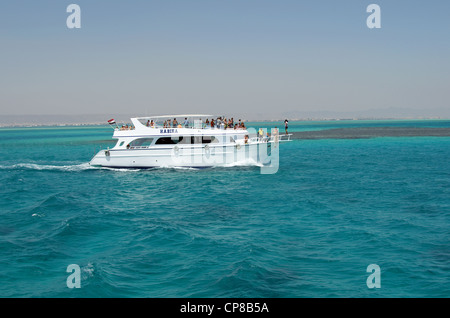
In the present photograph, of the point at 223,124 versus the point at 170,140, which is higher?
the point at 223,124

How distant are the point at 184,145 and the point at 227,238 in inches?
801

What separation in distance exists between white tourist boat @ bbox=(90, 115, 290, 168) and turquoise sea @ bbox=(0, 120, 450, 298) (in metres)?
5.38

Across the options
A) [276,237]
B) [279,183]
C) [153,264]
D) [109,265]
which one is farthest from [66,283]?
[279,183]

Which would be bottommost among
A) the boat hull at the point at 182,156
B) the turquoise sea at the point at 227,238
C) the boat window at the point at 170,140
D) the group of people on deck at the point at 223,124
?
the turquoise sea at the point at 227,238

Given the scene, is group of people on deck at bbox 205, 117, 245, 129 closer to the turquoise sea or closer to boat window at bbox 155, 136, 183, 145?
boat window at bbox 155, 136, 183, 145

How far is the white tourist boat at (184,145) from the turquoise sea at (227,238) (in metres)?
5.38

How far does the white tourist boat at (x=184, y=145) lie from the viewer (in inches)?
1409

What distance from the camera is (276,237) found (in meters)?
16.2

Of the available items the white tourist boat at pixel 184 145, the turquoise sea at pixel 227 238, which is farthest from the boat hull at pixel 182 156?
the turquoise sea at pixel 227 238

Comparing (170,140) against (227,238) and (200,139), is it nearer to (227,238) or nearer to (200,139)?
(200,139)

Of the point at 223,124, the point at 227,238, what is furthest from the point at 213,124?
the point at 227,238

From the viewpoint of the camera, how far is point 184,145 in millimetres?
35625

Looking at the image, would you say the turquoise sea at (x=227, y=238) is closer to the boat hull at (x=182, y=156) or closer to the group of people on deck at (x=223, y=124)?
the boat hull at (x=182, y=156)
